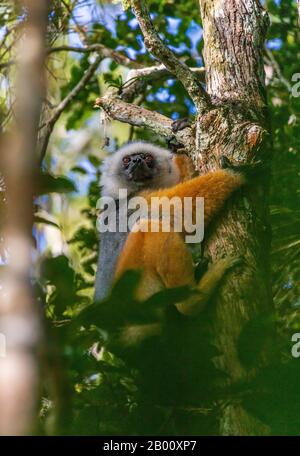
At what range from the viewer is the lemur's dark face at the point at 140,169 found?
24.1ft

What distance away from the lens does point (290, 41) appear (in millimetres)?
9133

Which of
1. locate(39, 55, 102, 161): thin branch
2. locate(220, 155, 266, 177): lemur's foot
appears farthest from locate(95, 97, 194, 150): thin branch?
locate(39, 55, 102, 161): thin branch

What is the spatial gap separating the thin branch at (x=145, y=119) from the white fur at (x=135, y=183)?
94cm

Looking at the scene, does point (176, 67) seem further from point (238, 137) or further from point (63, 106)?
point (63, 106)

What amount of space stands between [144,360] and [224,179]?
97.7 inches

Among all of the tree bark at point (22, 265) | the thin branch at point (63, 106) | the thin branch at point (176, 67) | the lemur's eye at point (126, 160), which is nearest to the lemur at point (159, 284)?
the lemur's eye at point (126, 160)

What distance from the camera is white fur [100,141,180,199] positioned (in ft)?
23.3

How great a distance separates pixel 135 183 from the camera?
24.4 feet

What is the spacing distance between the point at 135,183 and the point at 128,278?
15.7 feet

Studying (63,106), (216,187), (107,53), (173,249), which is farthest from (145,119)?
(107,53)

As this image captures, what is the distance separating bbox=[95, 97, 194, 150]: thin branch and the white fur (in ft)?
3.07

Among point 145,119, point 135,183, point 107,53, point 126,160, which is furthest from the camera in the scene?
point 107,53
